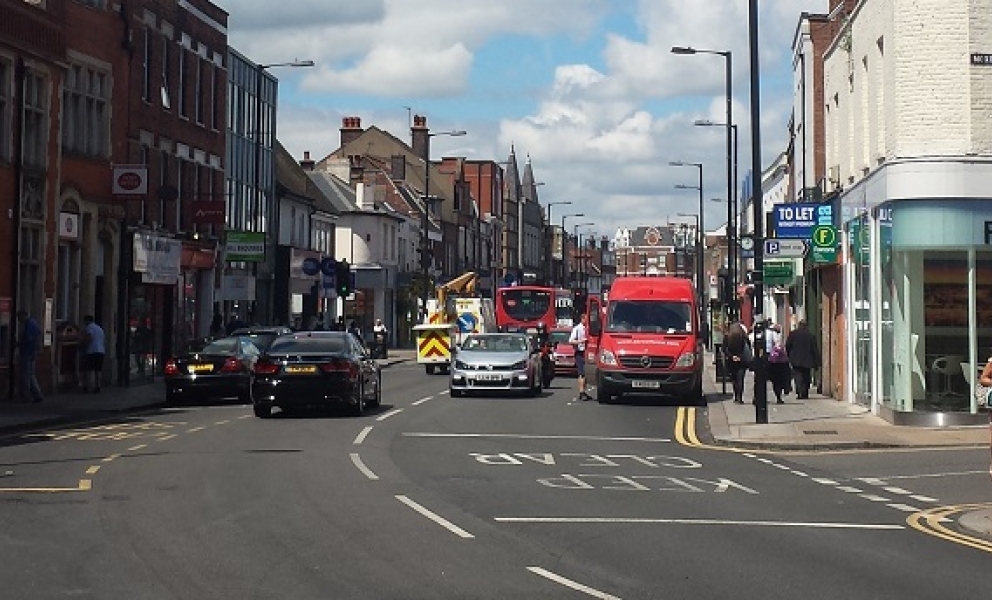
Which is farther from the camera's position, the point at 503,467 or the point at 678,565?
the point at 503,467

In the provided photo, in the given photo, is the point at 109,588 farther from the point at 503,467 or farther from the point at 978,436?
the point at 978,436

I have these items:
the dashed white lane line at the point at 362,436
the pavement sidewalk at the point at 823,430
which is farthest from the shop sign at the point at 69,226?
the pavement sidewalk at the point at 823,430

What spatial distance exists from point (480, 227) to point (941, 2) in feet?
307

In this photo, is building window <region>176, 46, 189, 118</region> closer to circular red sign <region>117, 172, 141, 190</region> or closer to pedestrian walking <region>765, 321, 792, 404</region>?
circular red sign <region>117, 172, 141, 190</region>

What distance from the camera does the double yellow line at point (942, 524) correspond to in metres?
12.8

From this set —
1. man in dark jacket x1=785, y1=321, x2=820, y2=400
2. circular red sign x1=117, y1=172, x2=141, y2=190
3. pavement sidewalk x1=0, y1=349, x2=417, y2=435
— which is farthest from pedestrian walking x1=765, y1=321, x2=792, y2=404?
circular red sign x1=117, y1=172, x2=141, y2=190

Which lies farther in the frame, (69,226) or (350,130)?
(350,130)

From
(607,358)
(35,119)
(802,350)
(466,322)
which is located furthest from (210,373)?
(466,322)

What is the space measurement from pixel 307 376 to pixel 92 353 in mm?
9217

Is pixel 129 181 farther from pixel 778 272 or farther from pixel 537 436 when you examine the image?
pixel 537 436

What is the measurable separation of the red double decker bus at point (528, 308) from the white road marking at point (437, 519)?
4883cm

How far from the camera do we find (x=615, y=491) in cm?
1620

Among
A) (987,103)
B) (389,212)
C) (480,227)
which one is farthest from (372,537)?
(480,227)

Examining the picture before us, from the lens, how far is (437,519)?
13688 mm
